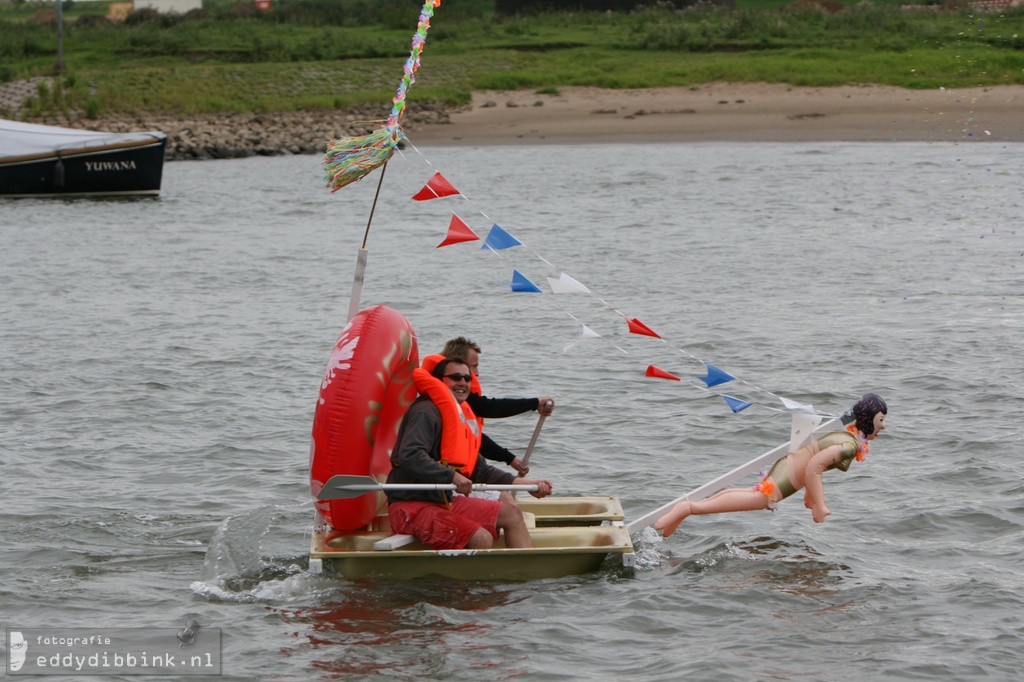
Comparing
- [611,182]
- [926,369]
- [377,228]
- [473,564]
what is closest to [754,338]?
[926,369]

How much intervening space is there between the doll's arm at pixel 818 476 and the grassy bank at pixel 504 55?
27964 millimetres

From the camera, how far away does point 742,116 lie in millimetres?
35562

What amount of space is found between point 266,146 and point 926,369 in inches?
1058

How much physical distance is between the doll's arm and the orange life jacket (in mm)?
1973

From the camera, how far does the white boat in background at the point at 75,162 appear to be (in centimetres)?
2920

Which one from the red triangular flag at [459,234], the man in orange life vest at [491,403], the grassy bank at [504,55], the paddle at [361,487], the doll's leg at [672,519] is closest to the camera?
the paddle at [361,487]

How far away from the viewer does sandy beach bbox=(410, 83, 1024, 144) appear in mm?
33125

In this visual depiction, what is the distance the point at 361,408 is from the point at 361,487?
484mm

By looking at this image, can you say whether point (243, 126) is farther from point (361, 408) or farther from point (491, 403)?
point (361, 408)

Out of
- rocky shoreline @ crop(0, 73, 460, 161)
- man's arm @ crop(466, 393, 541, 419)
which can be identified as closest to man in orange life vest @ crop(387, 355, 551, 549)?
man's arm @ crop(466, 393, 541, 419)

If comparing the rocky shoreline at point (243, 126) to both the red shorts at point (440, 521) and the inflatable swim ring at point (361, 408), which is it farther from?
the red shorts at point (440, 521)

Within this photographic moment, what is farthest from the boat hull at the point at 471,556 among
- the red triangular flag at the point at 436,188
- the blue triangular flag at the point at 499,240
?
the red triangular flag at the point at 436,188

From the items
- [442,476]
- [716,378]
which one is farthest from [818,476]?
[442,476]

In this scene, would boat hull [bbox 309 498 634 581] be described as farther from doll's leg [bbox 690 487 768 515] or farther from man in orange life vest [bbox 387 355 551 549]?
doll's leg [bbox 690 487 768 515]
